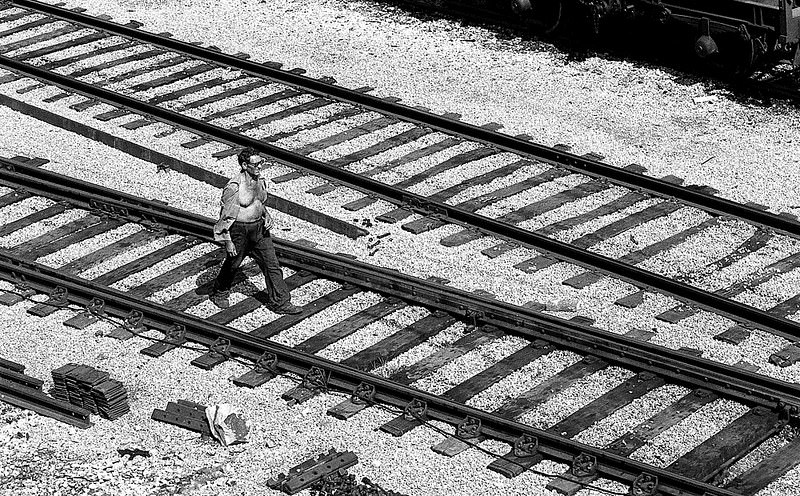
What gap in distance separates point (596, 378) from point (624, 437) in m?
0.90

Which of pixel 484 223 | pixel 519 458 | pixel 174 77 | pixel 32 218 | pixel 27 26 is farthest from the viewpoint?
pixel 27 26

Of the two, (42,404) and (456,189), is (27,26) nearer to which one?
(456,189)

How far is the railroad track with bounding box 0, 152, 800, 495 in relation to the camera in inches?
460

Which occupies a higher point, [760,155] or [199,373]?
[760,155]

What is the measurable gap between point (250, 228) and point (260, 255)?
329 millimetres

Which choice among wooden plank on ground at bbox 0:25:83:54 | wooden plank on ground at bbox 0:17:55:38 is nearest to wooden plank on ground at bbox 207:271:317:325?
wooden plank on ground at bbox 0:25:83:54

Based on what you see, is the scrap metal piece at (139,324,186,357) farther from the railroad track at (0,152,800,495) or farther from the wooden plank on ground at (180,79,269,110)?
the wooden plank on ground at (180,79,269,110)

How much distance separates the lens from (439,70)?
20672 mm

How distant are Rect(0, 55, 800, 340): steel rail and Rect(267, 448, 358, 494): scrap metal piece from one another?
4210 mm

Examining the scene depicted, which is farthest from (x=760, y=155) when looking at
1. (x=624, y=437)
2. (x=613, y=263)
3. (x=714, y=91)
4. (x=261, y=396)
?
(x=261, y=396)

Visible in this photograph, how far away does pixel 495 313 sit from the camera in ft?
44.3

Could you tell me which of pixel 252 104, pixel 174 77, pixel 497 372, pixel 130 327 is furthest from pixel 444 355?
pixel 174 77

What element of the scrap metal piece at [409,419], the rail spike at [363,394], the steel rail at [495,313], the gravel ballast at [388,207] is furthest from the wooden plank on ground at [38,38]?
the scrap metal piece at [409,419]

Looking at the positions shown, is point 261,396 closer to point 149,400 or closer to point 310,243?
point 149,400
